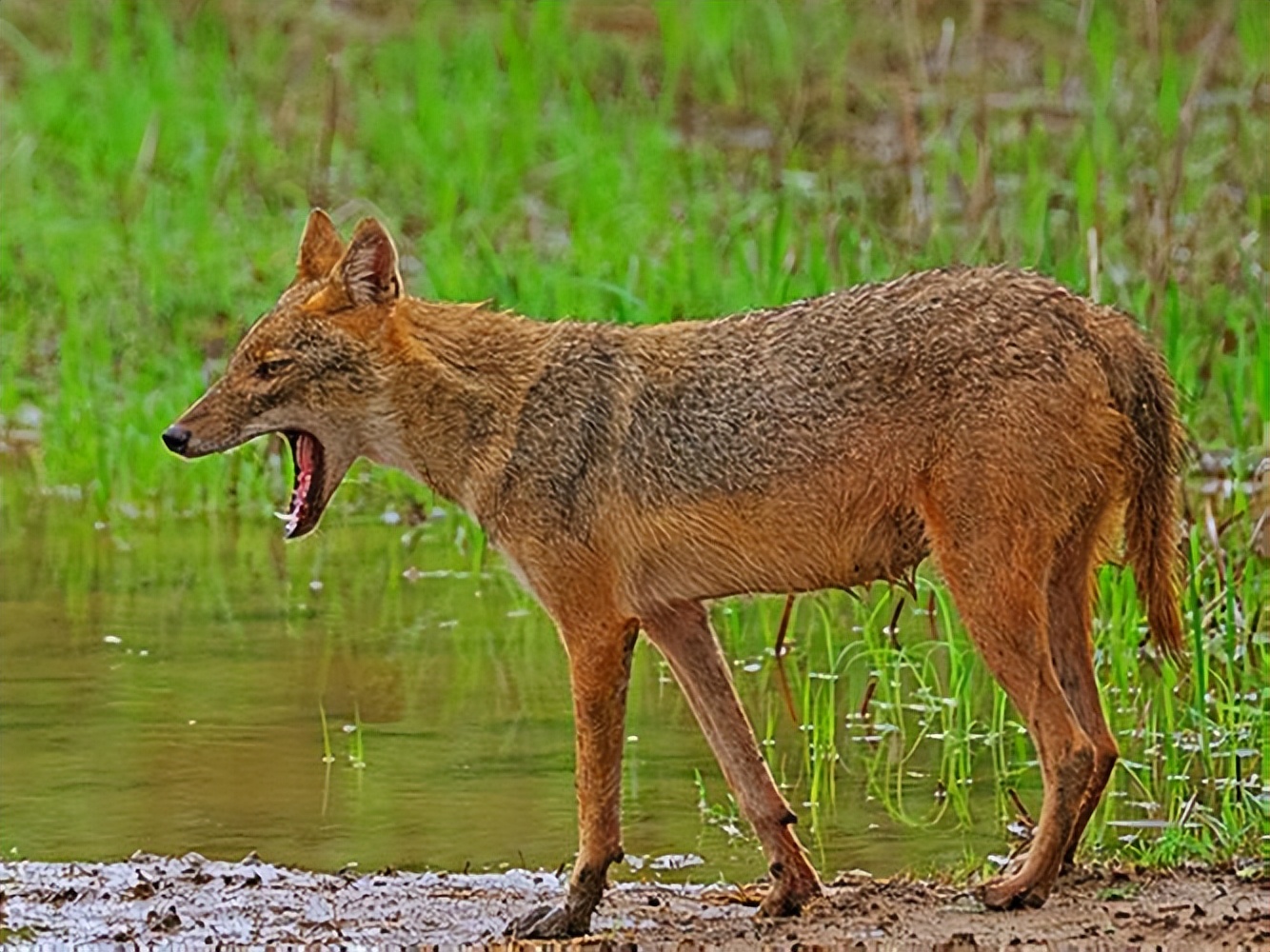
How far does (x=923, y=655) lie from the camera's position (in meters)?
8.76

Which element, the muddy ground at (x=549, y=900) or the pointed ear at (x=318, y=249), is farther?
the pointed ear at (x=318, y=249)

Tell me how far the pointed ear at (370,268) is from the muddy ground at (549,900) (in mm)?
1326

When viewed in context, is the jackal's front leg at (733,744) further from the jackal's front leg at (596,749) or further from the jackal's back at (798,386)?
the jackal's back at (798,386)

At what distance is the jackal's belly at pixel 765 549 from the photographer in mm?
6574

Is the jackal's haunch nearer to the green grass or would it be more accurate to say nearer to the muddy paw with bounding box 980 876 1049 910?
the muddy paw with bounding box 980 876 1049 910

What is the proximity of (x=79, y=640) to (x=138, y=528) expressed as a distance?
60.0 inches

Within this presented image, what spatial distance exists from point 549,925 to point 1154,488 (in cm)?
163

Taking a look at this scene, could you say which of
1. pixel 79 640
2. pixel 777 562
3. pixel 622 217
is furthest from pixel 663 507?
pixel 622 217

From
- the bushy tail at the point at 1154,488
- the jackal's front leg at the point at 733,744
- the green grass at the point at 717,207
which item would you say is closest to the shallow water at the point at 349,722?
the green grass at the point at 717,207

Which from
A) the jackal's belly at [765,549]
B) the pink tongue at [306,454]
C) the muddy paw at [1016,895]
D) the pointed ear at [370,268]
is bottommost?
the muddy paw at [1016,895]

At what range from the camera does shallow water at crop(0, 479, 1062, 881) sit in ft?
24.1

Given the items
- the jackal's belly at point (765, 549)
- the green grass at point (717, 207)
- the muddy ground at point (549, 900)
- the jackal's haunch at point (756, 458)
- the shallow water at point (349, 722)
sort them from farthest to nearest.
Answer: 1. the green grass at point (717, 207)
2. the shallow water at point (349, 722)
3. the jackal's belly at point (765, 549)
4. the jackal's haunch at point (756, 458)
5. the muddy ground at point (549, 900)

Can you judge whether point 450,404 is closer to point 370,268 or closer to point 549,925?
point 370,268

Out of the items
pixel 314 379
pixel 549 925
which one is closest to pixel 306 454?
pixel 314 379
